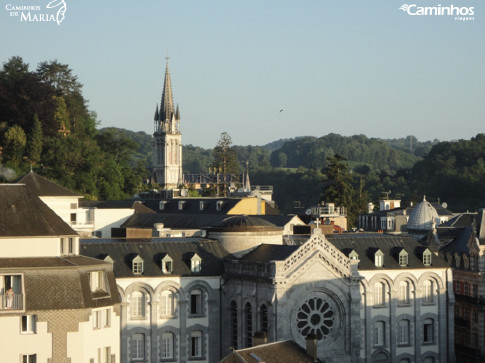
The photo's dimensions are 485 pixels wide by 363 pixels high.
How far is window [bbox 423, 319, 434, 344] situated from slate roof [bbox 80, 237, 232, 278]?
14.7 metres

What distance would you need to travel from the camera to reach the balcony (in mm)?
60094

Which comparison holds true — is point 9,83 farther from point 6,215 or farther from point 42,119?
point 6,215

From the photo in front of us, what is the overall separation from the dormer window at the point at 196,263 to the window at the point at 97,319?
23067 millimetres

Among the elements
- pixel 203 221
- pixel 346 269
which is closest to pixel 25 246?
pixel 346 269

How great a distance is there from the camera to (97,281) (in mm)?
64062

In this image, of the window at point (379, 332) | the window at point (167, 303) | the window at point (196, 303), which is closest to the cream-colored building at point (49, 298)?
the window at point (167, 303)

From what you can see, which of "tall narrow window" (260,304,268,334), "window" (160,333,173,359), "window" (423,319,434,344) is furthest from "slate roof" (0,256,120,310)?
"window" (423,319,434,344)

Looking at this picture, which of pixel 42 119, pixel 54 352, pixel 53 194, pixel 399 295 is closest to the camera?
A: pixel 54 352

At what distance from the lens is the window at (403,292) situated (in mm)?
90312

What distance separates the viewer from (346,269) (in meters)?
85.1

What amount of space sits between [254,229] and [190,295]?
654 cm

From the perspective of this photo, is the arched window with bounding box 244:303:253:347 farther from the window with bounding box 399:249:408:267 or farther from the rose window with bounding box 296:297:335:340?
the window with bounding box 399:249:408:267

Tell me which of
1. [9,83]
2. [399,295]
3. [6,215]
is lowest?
[399,295]

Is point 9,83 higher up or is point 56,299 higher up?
point 9,83
